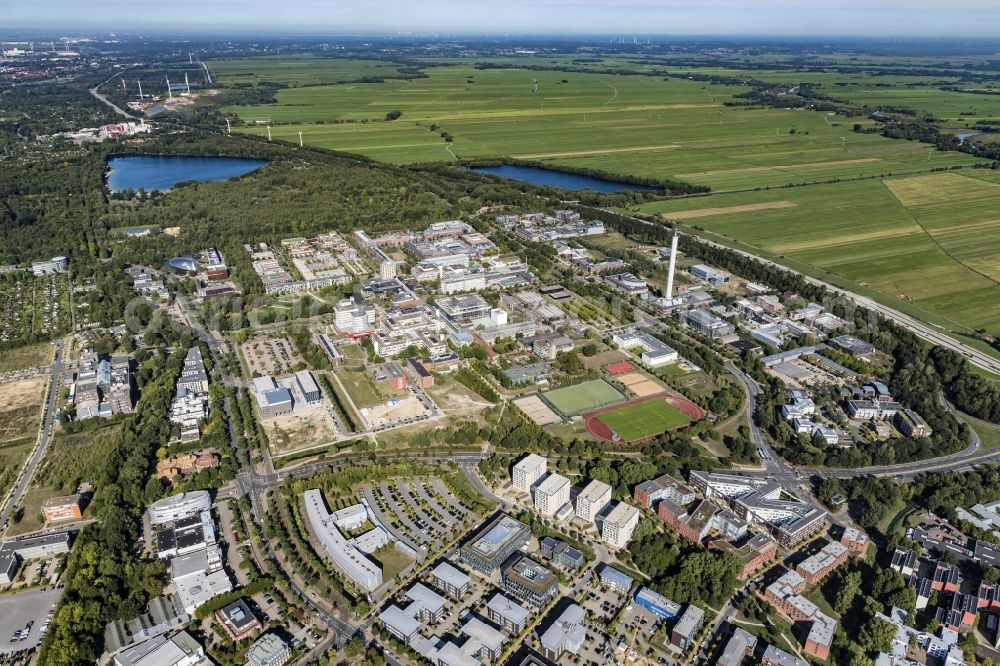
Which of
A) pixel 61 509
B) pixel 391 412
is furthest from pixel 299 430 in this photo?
pixel 61 509

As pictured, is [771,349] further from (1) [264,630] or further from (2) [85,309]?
(2) [85,309]

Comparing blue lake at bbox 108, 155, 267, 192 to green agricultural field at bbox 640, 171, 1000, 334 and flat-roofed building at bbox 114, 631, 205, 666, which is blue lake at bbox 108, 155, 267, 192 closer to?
green agricultural field at bbox 640, 171, 1000, 334

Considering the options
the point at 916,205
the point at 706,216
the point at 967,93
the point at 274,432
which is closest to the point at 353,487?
the point at 274,432

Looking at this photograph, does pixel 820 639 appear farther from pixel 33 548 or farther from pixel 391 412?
pixel 33 548

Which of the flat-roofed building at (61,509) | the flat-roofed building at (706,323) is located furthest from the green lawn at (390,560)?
the flat-roofed building at (706,323)

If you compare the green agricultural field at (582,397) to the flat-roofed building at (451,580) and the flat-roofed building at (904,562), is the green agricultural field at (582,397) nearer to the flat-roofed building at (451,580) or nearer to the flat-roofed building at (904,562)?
the flat-roofed building at (451,580)

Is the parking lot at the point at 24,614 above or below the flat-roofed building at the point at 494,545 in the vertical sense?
below
